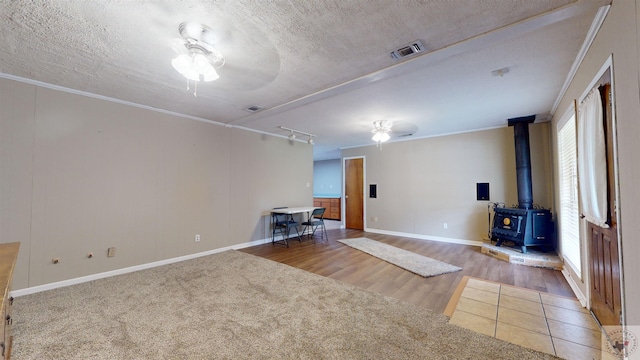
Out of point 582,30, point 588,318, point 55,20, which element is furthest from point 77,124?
point 588,318

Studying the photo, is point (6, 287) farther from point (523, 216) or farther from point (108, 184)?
point (523, 216)

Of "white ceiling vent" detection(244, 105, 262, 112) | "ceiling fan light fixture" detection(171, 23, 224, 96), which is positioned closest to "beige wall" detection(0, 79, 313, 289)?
"white ceiling vent" detection(244, 105, 262, 112)

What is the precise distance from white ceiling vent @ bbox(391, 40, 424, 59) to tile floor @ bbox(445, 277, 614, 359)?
8.12ft

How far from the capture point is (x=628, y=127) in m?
1.44

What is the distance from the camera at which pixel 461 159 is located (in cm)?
524

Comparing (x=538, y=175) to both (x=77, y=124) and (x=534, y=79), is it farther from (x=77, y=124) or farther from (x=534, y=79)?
(x=77, y=124)

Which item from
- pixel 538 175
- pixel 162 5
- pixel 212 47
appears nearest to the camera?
pixel 162 5

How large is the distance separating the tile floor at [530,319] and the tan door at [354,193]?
13.5ft

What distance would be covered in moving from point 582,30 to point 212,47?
300 cm

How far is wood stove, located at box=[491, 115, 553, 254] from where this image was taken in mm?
A: 3938

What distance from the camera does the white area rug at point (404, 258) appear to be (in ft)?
11.4

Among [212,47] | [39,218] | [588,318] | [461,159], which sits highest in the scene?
[212,47]

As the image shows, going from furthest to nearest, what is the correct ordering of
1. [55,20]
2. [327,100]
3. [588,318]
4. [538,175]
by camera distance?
[538,175]
[327,100]
[588,318]
[55,20]

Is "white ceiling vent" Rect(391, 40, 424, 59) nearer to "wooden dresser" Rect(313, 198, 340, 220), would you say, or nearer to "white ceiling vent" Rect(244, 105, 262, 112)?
"white ceiling vent" Rect(244, 105, 262, 112)
